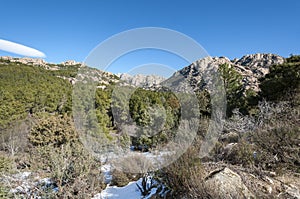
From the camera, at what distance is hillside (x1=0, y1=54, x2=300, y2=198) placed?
11.3ft

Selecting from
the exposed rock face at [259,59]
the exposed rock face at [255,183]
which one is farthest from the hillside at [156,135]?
the exposed rock face at [259,59]

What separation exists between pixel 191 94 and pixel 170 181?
11.2 m

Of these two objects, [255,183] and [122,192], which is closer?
[255,183]

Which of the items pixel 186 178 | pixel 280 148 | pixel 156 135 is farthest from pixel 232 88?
pixel 186 178

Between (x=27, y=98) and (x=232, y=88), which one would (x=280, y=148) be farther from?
(x=27, y=98)

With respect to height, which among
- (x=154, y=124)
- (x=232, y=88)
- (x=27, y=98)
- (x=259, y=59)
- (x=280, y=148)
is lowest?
(x=280, y=148)

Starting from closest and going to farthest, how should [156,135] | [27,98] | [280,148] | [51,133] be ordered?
[280,148]
[51,133]
[156,135]
[27,98]

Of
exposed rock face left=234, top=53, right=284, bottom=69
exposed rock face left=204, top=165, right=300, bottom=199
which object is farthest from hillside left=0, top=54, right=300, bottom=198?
exposed rock face left=234, top=53, right=284, bottom=69

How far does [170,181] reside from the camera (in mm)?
3500

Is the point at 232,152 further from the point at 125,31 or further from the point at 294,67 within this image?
the point at 294,67

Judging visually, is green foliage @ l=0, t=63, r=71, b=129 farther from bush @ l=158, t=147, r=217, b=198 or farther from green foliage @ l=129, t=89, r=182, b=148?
bush @ l=158, t=147, r=217, b=198

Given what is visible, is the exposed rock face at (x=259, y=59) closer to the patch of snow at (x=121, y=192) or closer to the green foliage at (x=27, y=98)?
the green foliage at (x=27, y=98)

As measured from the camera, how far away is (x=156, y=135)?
1043 centimetres

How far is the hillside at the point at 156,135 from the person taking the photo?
Answer: 11.3ft
